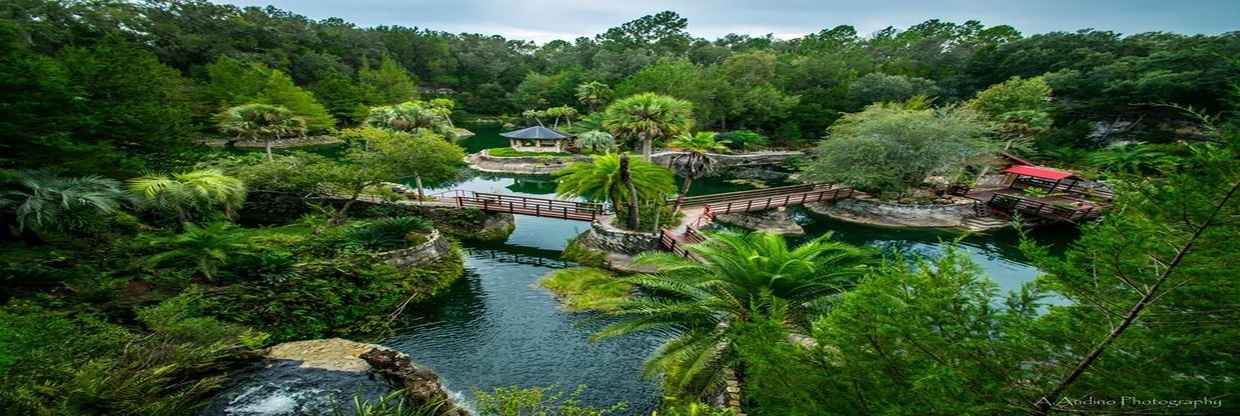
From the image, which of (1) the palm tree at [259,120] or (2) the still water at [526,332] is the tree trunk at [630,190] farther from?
(1) the palm tree at [259,120]

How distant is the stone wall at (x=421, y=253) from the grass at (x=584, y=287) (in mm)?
4243

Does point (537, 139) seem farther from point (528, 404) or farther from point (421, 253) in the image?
point (528, 404)

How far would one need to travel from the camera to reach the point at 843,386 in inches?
179

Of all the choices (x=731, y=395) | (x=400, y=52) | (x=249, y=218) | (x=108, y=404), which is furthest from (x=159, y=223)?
(x=400, y=52)

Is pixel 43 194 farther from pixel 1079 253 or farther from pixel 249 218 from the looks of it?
pixel 1079 253

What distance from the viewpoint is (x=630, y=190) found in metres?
18.8

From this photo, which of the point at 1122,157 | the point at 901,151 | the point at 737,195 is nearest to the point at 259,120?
the point at 737,195

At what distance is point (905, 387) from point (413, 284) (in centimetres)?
1549

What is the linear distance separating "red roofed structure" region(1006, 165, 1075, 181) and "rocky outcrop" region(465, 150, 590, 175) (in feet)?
98.8

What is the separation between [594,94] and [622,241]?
4069 centimetres

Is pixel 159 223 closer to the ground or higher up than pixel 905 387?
closer to the ground

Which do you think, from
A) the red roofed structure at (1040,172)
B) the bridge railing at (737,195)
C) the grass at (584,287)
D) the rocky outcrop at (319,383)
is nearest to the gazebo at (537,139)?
the bridge railing at (737,195)

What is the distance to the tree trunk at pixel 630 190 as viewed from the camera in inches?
718

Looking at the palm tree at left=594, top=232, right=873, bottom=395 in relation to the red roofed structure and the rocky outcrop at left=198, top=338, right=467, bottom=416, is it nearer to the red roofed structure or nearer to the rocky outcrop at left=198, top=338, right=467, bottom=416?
the rocky outcrop at left=198, top=338, right=467, bottom=416
